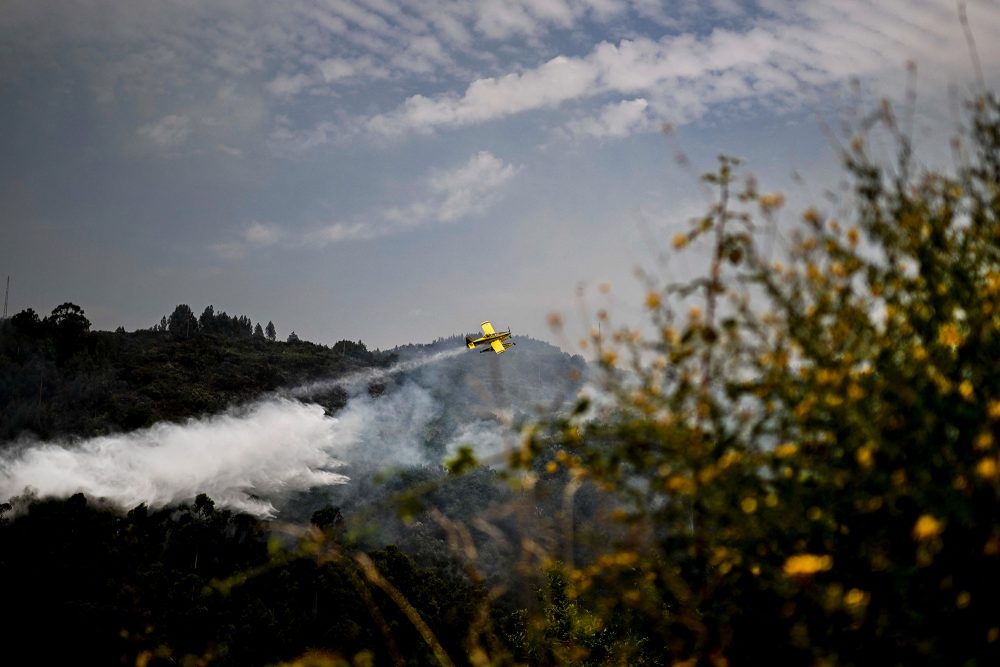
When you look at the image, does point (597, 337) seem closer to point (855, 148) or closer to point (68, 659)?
point (855, 148)

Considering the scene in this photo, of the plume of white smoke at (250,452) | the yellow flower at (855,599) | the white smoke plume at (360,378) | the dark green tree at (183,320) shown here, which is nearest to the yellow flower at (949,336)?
the yellow flower at (855,599)

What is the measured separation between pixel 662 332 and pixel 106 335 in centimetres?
7117

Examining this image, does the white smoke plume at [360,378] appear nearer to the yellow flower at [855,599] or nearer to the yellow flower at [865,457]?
the yellow flower at [855,599]

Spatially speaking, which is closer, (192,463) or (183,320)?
A: (192,463)

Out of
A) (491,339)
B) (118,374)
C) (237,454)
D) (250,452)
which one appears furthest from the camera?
(118,374)

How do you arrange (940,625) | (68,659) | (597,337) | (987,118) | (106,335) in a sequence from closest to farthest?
1. (940,625)
2. (597,337)
3. (987,118)
4. (68,659)
5. (106,335)

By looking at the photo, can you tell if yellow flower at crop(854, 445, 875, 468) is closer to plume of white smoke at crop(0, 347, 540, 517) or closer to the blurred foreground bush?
the blurred foreground bush

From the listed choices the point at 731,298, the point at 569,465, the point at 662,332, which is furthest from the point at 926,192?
the point at 569,465

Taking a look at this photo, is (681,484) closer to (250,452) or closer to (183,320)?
(250,452)

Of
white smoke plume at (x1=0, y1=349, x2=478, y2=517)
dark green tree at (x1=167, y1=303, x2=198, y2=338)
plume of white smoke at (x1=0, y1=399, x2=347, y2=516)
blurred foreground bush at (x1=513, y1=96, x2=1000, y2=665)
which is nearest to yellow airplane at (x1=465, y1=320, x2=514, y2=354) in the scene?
white smoke plume at (x1=0, y1=349, x2=478, y2=517)

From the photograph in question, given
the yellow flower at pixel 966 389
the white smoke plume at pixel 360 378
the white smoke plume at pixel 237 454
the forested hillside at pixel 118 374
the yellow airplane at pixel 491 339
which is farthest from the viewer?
the white smoke plume at pixel 360 378

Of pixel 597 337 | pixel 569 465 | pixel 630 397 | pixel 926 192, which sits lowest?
pixel 569 465

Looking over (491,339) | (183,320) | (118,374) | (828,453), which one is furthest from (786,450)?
(183,320)

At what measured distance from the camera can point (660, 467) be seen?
9.45 feet
